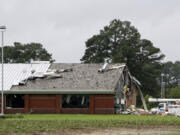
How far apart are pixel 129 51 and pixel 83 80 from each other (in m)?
32.2

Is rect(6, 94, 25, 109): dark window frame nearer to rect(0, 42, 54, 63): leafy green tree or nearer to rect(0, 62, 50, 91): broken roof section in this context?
Answer: rect(0, 62, 50, 91): broken roof section

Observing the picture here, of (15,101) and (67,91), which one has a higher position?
(67,91)

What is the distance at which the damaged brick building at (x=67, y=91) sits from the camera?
48.7m

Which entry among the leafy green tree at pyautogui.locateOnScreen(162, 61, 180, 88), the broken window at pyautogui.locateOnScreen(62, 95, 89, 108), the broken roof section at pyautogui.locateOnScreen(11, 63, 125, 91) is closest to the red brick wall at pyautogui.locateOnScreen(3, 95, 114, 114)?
the broken window at pyautogui.locateOnScreen(62, 95, 89, 108)

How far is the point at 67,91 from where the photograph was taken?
48.5 meters

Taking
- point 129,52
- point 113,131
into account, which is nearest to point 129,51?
point 129,52

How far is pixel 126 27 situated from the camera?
85062mm

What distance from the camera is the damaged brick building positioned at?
160 ft

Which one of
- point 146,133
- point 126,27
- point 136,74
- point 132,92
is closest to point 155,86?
point 136,74

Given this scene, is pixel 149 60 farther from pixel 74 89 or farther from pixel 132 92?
pixel 74 89

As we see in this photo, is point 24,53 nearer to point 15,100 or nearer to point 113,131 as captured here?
point 15,100

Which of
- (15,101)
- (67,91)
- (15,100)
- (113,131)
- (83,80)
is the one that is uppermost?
(83,80)

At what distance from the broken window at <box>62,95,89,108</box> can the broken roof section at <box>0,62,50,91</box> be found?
5831 mm

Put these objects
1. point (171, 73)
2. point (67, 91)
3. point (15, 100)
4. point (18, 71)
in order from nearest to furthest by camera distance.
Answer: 1. point (67, 91)
2. point (15, 100)
3. point (18, 71)
4. point (171, 73)
